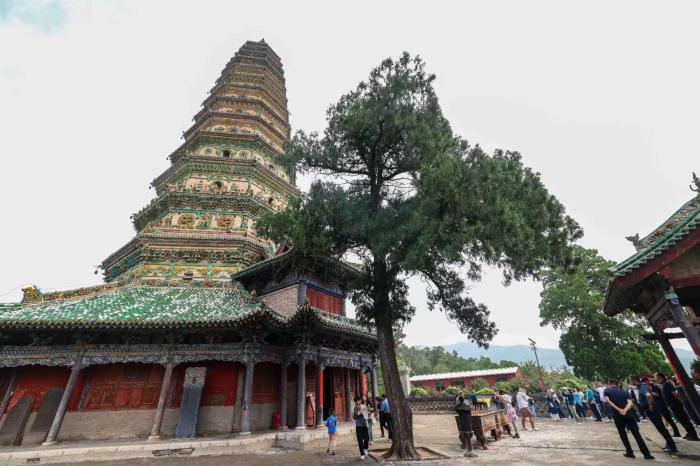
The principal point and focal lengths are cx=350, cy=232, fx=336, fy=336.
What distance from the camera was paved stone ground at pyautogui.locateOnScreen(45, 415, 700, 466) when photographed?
7.16 metres

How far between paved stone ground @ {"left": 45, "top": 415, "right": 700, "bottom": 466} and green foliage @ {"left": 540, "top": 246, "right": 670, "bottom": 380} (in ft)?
58.9

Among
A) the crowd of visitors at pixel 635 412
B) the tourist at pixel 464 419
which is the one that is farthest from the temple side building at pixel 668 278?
the tourist at pixel 464 419

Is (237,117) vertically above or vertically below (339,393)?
above

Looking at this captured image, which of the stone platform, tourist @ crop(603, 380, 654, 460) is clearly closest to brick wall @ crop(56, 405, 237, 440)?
the stone platform

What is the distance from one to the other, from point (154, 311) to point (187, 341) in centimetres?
177

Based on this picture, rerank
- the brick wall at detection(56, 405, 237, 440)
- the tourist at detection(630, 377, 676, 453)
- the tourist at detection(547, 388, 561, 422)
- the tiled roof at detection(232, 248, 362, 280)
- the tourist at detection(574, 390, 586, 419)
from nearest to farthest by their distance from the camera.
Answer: the tourist at detection(630, 377, 676, 453), the brick wall at detection(56, 405, 237, 440), the tiled roof at detection(232, 248, 362, 280), the tourist at detection(574, 390, 586, 419), the tourist at detection(547, 388, 561, 422)

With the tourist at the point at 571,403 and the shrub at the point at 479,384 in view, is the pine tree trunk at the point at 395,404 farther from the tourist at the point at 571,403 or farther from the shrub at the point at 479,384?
the shrub at the point at 479,384

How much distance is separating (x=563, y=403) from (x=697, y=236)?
15736mm

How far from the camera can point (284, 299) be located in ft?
51.3

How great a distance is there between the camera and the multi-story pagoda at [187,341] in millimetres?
12055

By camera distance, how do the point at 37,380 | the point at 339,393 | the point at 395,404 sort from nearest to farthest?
the point at 395,404 → the point at 37,380 → the point at 339,393

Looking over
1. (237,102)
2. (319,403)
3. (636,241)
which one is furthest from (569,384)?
(237,102)

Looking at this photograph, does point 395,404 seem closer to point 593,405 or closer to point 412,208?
point 412,208

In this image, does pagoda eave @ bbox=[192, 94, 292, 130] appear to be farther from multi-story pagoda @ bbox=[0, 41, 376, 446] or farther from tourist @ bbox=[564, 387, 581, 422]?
tourist @ bbox=[564, 387, 581, 422]
